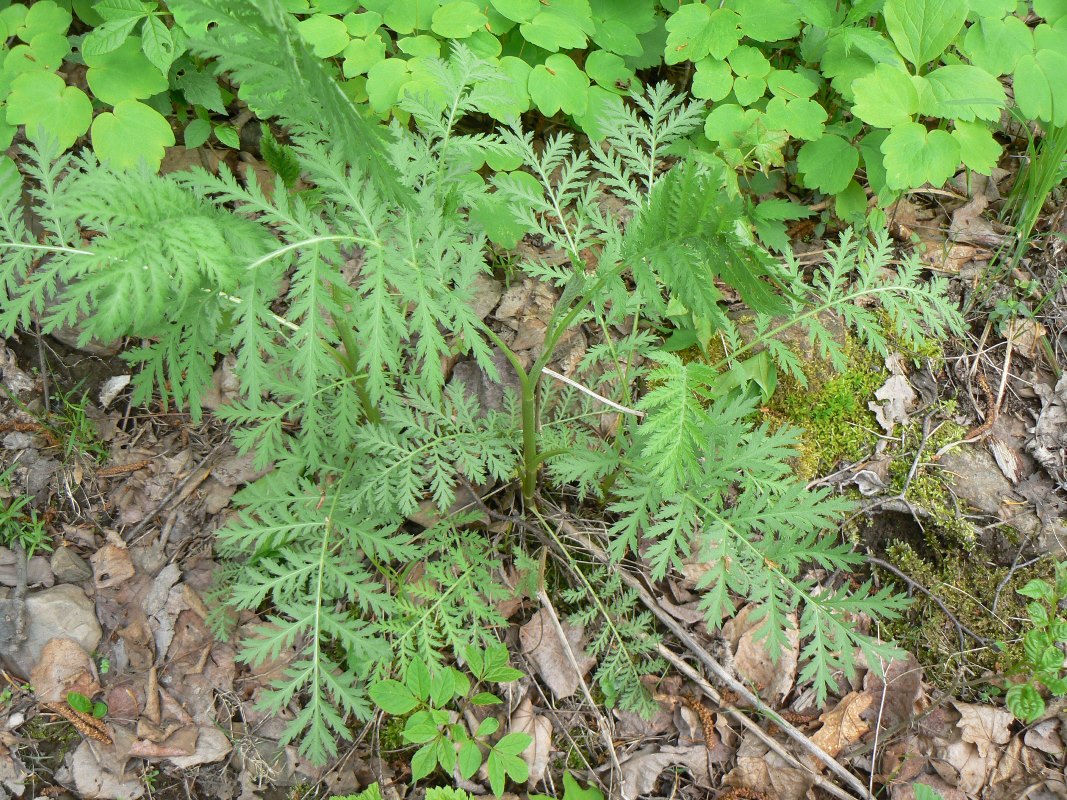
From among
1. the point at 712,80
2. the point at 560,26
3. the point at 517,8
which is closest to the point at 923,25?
the point at 712,80

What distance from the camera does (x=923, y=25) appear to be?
2.71 meters

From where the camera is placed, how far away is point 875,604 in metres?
2.01

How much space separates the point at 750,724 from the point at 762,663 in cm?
22

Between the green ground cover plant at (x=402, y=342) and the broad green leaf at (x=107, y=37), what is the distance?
12 cm

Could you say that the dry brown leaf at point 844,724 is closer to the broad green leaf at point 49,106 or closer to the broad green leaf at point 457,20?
the broad green leaf at point 457,20

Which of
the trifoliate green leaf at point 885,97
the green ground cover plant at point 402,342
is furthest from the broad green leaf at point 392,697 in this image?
the trifoliate green leaf at point 885,97

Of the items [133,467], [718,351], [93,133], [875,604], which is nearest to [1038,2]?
[718,351]

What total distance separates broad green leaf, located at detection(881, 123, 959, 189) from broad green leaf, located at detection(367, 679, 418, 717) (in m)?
2.48

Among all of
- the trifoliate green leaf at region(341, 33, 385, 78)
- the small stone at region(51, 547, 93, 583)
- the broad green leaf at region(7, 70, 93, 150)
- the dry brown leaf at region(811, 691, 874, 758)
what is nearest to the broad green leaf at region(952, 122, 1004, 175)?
the dry brown leaf at region(811, 691, 874, 758)

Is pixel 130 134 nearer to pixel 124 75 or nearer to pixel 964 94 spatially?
pixel 124 75

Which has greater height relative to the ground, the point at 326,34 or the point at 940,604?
the point at 326,34

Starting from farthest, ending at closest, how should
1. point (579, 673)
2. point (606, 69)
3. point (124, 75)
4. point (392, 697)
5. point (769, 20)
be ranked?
point (606, 69) → point (769, 20) → point (124, 75) → point (579, 673) → point (392, 697)

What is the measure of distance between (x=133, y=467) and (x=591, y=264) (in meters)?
1.98

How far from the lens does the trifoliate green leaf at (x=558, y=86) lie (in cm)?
278
